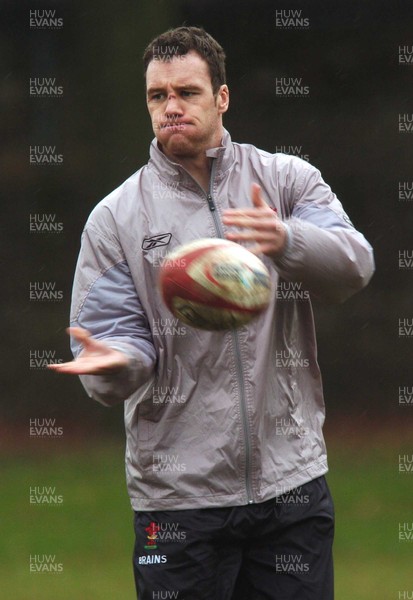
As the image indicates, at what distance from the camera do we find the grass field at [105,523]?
21.3 ft

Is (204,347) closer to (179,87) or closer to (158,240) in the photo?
(158,240)

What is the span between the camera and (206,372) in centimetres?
399

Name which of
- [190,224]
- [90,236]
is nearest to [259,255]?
[190,224]

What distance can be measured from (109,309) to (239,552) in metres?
0.85

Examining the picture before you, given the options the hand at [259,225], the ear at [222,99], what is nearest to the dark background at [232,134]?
the ear at [222,99]

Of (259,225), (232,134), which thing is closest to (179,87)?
(259,225)

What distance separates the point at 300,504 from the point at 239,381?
44 centimetres

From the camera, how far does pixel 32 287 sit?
7941 millimetres

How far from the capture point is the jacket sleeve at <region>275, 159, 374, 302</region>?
379 cm

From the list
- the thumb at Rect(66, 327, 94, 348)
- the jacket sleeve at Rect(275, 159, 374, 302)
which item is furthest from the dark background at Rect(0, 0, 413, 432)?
the thumb at Rect(66, 327, 94, 348)

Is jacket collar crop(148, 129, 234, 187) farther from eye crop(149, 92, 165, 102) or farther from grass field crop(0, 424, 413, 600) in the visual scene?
grass field crop(0, 424, 413, 600)

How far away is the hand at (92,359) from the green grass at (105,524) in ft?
A: 8.86

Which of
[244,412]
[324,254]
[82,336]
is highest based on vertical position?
[324,254]

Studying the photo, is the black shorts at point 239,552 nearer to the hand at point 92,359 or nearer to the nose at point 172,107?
the hand at point 92,359
